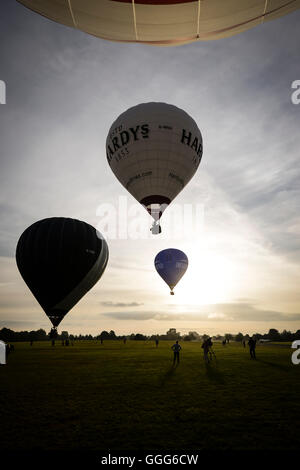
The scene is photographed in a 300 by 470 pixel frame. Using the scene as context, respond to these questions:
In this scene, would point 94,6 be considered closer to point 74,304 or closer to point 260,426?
point 260,426

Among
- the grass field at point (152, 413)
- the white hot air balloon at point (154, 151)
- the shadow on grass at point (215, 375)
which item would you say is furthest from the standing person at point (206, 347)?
the white hot air balloon at point (154, 151)

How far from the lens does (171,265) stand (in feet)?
149

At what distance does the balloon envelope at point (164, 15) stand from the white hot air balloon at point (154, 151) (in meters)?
11.8

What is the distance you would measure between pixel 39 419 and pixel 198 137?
801 inches

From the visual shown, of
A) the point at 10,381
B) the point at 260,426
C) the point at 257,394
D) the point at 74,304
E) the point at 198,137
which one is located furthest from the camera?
the point at 74,304

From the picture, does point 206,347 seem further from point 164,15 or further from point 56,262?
point 56,262

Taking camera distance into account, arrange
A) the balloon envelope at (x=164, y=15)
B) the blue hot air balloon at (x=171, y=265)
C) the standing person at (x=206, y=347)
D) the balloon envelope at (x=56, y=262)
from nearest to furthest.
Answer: the balloon envelope at (x=164, y=15)
the standing person at (x=206, y=347)
the balloon envelope at (x=56, y=262)
the blue hot air balloon at (x=171, y=265)

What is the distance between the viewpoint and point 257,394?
10.0m

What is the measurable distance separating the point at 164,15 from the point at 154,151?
12.2 m

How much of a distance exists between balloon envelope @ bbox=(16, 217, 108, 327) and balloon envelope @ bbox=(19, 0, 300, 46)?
Result: 2398 cm

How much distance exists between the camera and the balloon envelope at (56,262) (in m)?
30.4

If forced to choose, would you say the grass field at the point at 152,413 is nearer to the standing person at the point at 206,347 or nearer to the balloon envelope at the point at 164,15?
the standing person at the point at 206,347
